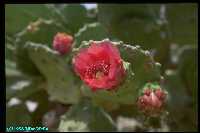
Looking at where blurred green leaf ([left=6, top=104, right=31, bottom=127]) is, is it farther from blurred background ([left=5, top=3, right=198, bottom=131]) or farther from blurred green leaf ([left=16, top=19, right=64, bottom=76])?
blurred green leaf ([left=16, top=19, right=64, bottom=76])

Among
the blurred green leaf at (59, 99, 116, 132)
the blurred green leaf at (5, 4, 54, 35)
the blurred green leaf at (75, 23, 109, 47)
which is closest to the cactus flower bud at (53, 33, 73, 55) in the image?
the blurred green leaf at (75, 23, 109, 47)

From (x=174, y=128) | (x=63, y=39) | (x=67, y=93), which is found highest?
(x=63, y=39)

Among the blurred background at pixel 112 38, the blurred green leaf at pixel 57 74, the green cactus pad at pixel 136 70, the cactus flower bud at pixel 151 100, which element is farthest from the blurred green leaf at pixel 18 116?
the cactus flower bud at pixel 151 100

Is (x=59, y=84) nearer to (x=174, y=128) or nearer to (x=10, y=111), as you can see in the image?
(x=10, y=111)

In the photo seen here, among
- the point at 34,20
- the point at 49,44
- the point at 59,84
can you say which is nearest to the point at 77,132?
the point at 59,84

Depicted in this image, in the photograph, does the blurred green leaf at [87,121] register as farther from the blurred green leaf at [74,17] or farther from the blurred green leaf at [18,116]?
the blurred green leaf at [74,17]

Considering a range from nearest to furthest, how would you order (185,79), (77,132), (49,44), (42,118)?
(77,132) < (49,44) < (42,118) < (185,79)
